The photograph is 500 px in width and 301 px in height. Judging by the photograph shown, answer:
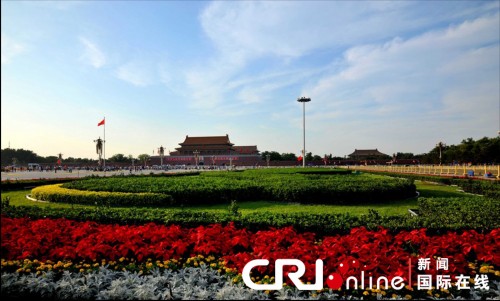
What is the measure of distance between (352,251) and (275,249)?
0.80 meters

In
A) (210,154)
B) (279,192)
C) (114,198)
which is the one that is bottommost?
(114,198)

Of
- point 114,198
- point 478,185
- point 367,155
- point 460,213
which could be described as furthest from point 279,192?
point 367,155

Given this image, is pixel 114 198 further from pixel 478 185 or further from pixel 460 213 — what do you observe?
pixel 478 185

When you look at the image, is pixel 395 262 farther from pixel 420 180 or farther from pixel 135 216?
pixel 420 180

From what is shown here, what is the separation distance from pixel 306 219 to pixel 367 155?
85.3m

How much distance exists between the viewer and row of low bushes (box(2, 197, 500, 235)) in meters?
5.48

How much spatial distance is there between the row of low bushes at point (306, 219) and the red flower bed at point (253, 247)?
2.63 feet

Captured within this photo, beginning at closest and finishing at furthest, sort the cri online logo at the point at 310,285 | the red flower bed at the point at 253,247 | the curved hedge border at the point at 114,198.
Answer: the cri online logo at the point at 310,285 → the red flower bed at the point at 253,247 → the curved hedge border at the point at 114,198

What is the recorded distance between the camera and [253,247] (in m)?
4.23

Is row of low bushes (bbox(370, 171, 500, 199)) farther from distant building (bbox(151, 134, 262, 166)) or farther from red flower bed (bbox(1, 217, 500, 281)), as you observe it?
distant building (bbox(151, 134, 262, 166))

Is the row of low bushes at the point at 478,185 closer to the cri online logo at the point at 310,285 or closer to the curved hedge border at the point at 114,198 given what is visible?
the curved hedge border at the point at 114,198

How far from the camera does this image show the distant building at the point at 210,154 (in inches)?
2889

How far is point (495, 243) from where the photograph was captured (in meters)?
4.44

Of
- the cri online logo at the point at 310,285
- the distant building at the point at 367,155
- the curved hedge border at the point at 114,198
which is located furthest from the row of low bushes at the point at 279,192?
the distant building at the point at 367,155
